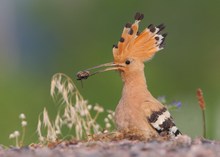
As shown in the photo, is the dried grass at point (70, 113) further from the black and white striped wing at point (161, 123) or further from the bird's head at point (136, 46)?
the black and white striped wing at point (161, 123)

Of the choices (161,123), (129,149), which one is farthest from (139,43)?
(129,149)

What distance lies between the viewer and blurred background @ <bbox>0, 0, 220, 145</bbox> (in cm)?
1224

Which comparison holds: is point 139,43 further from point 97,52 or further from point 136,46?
point 97,52

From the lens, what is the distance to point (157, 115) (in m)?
5.41

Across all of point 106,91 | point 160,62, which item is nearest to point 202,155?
point 106,91

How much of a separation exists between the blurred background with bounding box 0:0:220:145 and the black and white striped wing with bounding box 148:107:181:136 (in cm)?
433

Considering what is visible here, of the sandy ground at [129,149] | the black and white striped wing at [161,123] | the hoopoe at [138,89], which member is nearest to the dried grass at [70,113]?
the hoopoe at [138,89]

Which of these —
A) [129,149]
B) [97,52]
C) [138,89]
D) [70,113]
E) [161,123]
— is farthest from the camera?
[97,52]

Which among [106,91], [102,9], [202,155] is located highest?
[102,9]

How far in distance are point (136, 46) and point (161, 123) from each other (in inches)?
19.8

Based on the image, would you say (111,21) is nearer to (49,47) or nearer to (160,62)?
(49,47)

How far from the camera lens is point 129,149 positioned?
4570 millimetres

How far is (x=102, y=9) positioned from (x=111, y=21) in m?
0.84

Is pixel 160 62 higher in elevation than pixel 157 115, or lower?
higher
